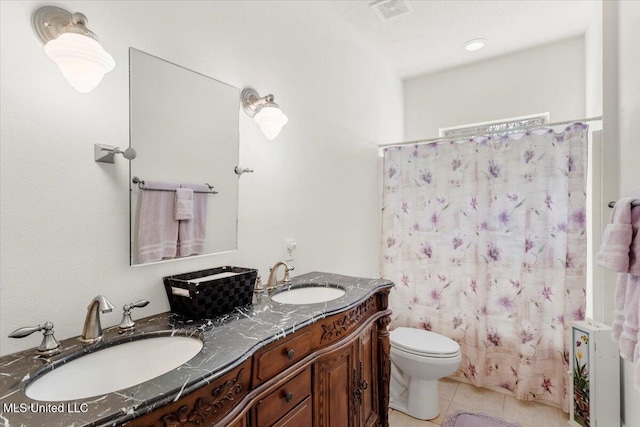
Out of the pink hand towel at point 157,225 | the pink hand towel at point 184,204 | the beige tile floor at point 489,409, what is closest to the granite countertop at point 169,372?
the pink hand towel at point 157,225

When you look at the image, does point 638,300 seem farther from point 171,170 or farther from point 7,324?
point 7,324

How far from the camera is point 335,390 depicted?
134cm

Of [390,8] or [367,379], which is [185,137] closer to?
[367,379]

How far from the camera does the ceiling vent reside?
215 centimetres

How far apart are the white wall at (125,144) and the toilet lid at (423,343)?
0.64m

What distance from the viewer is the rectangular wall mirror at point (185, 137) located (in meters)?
1.21

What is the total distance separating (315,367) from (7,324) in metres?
0.98

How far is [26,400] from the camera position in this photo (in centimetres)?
67

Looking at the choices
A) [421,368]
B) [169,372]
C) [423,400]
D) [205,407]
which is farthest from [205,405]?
[423,400]

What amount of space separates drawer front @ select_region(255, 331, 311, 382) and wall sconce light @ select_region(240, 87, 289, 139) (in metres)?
1.03

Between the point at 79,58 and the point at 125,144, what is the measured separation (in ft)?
1.09

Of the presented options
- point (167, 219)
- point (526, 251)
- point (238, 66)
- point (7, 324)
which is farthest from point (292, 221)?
point (526, 251)

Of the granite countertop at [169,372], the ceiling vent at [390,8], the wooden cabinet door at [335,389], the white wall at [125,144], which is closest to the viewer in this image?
the granite countertop at [169,372]

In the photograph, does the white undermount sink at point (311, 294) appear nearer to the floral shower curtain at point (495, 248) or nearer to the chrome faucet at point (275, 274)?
the chrome faucet at point (275, 274)
